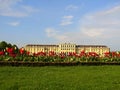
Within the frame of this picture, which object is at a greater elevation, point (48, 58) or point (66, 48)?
point (66, 48)

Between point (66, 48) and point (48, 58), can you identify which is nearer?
point (48, 58)

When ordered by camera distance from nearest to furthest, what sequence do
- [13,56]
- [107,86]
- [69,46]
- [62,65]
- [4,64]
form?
[107,86] < [4,64] < [62,65] < [13,56] < [69,46]

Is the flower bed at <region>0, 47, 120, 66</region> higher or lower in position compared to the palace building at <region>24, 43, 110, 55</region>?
lower

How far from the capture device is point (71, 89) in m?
8.50

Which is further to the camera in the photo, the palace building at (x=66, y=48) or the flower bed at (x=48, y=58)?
the palace building at (x=66, y=48)

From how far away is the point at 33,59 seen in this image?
2241 centimetres

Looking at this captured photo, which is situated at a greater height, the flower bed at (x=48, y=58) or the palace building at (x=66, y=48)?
the palace building at (x=66, y=48)

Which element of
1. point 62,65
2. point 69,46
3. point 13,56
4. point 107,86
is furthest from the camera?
point 69,46

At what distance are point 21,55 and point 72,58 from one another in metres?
3.78

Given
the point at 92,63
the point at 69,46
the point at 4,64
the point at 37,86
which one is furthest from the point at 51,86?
the point at 69,46

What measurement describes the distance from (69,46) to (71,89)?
145m

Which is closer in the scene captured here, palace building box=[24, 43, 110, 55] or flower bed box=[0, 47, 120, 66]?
flower bed box=[0, 47, 120, 66]

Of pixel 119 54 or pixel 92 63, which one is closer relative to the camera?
pixel 92 63

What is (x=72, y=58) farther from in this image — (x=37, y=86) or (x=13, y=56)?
(x=37, y=86)
